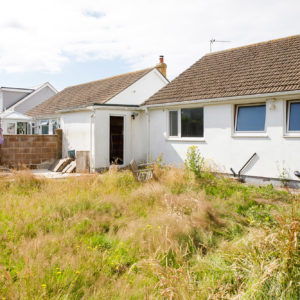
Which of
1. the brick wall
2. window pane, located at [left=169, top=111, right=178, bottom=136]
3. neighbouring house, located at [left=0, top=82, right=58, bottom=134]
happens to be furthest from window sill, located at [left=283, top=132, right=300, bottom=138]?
neighbouring house, located at [left=0, top=82, right=58, bottom=134]

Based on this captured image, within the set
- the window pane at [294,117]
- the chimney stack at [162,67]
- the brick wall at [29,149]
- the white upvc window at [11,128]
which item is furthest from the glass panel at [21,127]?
the window pane at [294,117]

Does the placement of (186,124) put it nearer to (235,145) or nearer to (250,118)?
(235,145)

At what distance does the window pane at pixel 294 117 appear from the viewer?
10641 mm

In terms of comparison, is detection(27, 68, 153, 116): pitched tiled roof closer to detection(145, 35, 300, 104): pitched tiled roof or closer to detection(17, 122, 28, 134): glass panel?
detection(17, 122, 28, 134): glass panel

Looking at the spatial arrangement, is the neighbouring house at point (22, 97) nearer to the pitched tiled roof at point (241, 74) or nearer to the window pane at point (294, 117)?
the pitched tiled roof at point (241, 74)

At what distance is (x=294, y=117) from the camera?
1074 cm

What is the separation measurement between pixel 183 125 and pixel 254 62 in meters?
4.12

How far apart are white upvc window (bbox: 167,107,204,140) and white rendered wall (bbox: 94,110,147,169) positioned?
7.19ft

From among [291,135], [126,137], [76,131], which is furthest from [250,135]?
[76,131]

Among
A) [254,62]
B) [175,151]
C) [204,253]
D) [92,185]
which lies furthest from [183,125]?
[204,253]

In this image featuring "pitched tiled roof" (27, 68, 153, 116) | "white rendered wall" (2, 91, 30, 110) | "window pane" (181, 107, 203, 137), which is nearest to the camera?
"window pane" (181, 107, 203, 137)

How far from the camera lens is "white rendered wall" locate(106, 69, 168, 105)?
57.1 ft

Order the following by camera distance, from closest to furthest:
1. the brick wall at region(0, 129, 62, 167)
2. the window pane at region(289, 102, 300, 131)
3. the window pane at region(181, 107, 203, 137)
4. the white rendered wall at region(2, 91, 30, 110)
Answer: the window pane at region(289, 102, 300, 131)
the window pane at region(181, 107, 203, 137)
the brick wall at region(0, 129, 62, 167)
the white rendered wall at region(2, 91, 30, 110)

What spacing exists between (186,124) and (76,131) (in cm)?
624
